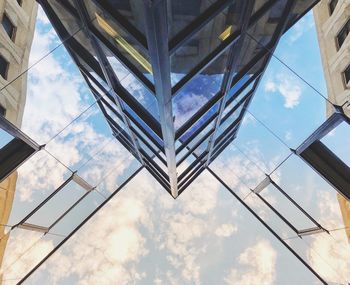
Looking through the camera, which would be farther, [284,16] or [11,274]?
[11,274]

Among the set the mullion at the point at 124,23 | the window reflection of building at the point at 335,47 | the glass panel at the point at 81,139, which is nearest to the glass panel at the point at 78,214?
the glass panel at the point at 81,139

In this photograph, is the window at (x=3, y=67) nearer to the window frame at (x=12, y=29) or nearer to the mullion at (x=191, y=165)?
the window frame at (x=12, y=29)

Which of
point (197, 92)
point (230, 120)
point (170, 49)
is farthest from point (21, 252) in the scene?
point (170, 49)

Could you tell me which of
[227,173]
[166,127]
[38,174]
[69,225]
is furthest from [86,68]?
[227,173]

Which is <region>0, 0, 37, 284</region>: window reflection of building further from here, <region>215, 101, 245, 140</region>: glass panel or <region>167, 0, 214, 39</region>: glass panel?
<region>215, 101, 245, 140</region>: glass panel

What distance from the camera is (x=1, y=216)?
11039mm

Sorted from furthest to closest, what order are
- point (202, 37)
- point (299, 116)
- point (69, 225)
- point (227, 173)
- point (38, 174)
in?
point (227, 173) → point (69, 225) → point (38, 174) → point (299, 116) → point (202, 37)

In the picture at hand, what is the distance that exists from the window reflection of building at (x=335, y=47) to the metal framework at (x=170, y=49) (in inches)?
82.6

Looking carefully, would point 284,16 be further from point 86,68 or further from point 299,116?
point 86,68

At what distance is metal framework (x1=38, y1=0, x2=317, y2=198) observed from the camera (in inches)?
196

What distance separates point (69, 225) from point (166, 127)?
32.2ft

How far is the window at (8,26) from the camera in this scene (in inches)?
346

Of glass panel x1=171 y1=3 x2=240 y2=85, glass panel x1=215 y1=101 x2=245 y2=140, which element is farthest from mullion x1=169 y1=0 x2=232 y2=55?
glass panel x1=215 y1=101 x2=245 y2=140

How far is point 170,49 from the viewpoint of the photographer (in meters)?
5.03
